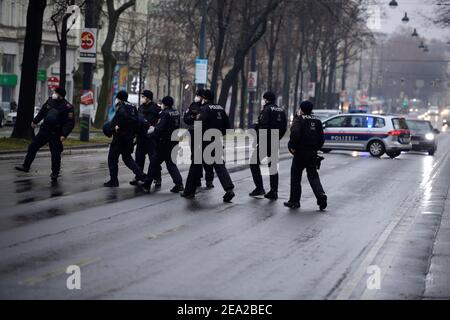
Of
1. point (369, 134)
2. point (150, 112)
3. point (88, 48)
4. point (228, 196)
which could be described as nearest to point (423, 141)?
point (369, 134)

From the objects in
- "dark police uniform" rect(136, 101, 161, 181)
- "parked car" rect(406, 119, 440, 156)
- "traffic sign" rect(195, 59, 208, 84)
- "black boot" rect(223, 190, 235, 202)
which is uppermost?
"traffic sign" rect(195, 59, 208, 84)

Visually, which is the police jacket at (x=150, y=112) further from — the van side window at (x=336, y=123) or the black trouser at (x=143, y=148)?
the van side window at (x=336, y=123)

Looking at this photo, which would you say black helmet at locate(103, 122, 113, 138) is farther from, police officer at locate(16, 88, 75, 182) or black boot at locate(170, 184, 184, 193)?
black boot at locate(170, 184, 184, 193)

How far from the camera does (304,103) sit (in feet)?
55.7

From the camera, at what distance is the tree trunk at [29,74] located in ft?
102

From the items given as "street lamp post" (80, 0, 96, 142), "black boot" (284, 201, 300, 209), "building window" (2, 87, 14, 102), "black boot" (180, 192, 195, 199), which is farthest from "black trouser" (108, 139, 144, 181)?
"building window" (2, 87, 14, 102)

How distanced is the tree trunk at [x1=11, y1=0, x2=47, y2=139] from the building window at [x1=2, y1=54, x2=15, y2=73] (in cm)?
3965

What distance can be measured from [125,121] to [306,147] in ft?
11.9

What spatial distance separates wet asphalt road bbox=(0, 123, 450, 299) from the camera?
9.77m

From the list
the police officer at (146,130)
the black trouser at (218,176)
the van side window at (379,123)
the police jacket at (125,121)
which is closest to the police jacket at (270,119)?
the black trouser at (218,176)

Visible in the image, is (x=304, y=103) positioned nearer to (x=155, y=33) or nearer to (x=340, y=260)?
(x=340, y=260)

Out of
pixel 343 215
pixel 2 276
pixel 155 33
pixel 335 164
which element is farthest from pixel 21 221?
pixel 155 33

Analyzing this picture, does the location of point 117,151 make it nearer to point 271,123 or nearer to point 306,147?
point 271,123
